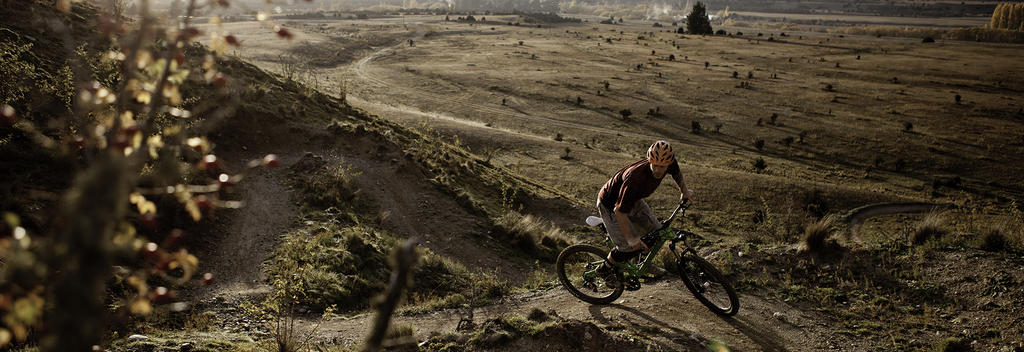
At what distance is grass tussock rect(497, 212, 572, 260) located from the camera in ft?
47.8

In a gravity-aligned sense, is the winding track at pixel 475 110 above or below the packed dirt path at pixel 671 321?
below

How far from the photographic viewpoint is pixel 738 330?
761cm

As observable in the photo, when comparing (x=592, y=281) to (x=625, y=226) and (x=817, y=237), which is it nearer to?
(x=625, y=226)

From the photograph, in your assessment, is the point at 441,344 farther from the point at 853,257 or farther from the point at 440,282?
the point at 853,257

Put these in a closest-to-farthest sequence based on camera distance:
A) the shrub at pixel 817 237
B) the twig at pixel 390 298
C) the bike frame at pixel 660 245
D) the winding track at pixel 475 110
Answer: the twig at pixel 390 298
the bike frame at pixel 660 245
the shrub at pixel 817 237
the winding track at pixel 475 110

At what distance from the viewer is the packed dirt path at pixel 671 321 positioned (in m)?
7.38

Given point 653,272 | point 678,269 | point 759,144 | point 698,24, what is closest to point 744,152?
point 759,144

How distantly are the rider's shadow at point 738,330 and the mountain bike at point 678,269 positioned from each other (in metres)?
0.22

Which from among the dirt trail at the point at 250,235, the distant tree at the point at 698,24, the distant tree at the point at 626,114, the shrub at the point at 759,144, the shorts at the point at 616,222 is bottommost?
the shrub at the point at 759,144

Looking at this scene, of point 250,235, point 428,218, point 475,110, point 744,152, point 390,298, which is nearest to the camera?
point 390,298

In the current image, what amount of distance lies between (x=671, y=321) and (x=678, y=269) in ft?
3.22

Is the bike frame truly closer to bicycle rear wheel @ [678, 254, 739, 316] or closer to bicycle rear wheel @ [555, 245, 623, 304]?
bicycle rear wheel @ [555, 245, 623, 304]

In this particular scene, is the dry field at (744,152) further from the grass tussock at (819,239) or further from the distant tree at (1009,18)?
the distant tree at (1009,18)

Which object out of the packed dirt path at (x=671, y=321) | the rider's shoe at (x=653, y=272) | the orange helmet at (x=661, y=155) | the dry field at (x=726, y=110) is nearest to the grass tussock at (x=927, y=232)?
the packed dirt path at (x=671, y=321)
